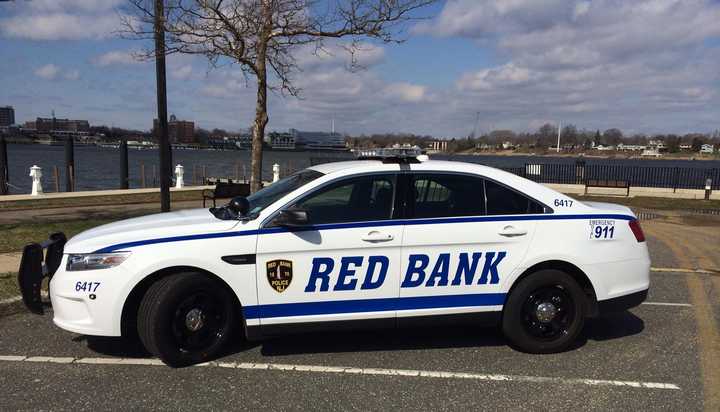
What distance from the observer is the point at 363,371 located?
430 centimetres

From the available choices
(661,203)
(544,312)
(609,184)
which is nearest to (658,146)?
(609,184)

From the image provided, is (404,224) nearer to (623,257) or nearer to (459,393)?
(459,393)

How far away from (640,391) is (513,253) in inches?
52.9

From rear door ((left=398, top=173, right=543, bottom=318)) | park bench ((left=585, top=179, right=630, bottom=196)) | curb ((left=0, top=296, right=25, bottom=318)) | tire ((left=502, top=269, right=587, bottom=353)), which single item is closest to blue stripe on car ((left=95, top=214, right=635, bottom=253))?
rear door ((left=398, top=173, right=543, bottom=318))

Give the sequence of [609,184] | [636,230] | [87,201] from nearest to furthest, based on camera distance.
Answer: [636,230] → [87,201] → [609,184]

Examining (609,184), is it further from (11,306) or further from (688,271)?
(11,306)

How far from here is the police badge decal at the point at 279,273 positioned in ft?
14.0

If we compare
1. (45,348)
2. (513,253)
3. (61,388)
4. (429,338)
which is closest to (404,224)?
(513,253)

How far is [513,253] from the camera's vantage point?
462 centimetres

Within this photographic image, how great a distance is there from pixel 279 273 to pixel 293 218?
46 cm

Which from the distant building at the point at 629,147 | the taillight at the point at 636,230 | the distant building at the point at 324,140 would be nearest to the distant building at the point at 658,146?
the distant building at the point at 629,147

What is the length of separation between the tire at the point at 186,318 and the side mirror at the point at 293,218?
71cm

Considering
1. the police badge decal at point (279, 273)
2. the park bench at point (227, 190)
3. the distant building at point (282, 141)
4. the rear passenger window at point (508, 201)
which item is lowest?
the park bench at point (227, 190)

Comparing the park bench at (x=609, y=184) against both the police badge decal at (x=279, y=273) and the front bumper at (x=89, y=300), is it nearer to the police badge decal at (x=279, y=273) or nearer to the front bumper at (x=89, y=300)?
the police badge decal at (x=279, y=273)
